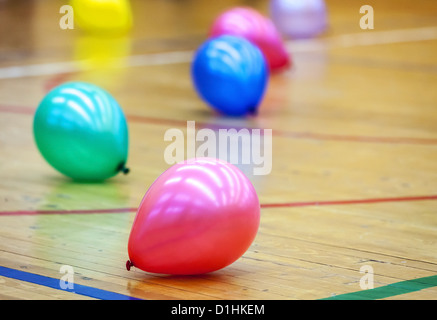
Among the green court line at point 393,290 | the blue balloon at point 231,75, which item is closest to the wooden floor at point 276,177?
the green court line at point 393,290

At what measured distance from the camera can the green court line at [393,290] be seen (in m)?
2.53

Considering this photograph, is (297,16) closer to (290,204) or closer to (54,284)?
(290,204)

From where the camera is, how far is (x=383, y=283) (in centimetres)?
266

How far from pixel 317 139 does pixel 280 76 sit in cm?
210

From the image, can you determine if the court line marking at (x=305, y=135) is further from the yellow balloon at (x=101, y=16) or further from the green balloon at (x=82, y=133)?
the yellow balloon at (x=101, y=16)

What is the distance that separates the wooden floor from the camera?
2674 mm

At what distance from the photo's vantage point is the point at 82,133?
12.2 ft

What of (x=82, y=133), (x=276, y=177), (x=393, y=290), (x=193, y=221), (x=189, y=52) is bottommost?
(x=393, y=290)

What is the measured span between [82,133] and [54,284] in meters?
1.27

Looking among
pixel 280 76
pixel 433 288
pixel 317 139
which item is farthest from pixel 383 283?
pixel 280 76

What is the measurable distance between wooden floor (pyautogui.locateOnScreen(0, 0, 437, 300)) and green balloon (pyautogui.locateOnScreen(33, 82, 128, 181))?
0.27 ft

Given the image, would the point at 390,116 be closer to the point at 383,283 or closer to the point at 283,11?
the point at 383,283

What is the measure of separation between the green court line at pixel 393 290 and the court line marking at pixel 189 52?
4134 mm

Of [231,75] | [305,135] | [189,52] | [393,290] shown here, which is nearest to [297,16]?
[189,52]
